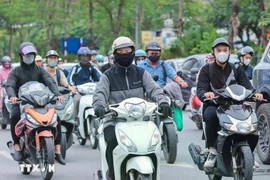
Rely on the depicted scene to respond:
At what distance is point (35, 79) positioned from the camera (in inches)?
449

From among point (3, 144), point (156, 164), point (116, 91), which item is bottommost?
point (3, 144)

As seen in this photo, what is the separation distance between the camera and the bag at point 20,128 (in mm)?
10830

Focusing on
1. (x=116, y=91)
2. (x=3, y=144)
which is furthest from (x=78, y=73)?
(x=116, y=91)

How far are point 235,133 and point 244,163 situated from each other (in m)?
0.34

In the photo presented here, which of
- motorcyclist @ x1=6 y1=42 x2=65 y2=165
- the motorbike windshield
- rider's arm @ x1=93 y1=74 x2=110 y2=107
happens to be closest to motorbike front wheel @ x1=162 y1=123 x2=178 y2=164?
motorcyclist @ x1=6 y1=42 x2=65 y2=165

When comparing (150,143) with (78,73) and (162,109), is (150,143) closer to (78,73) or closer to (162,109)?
(162,109)

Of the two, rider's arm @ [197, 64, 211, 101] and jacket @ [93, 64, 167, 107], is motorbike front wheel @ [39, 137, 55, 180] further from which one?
rider's arm @ [197, 64, 211, 101]

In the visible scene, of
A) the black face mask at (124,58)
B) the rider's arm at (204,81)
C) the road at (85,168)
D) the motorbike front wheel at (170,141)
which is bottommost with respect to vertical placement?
the road at (85,168)

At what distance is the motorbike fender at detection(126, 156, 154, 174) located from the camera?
7934 millimetres

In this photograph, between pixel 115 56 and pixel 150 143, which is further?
pixel 115 56

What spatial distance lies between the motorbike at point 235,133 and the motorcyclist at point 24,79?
8.34 ft

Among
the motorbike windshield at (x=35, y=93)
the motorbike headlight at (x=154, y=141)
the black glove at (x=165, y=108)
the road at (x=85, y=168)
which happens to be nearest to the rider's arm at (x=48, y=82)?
the motorbike windshield at (x=35, y=93)

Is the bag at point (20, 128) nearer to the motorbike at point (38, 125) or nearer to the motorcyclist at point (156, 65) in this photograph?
the motorbike at point (38, 125)

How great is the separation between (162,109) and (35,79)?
10.5 ft
